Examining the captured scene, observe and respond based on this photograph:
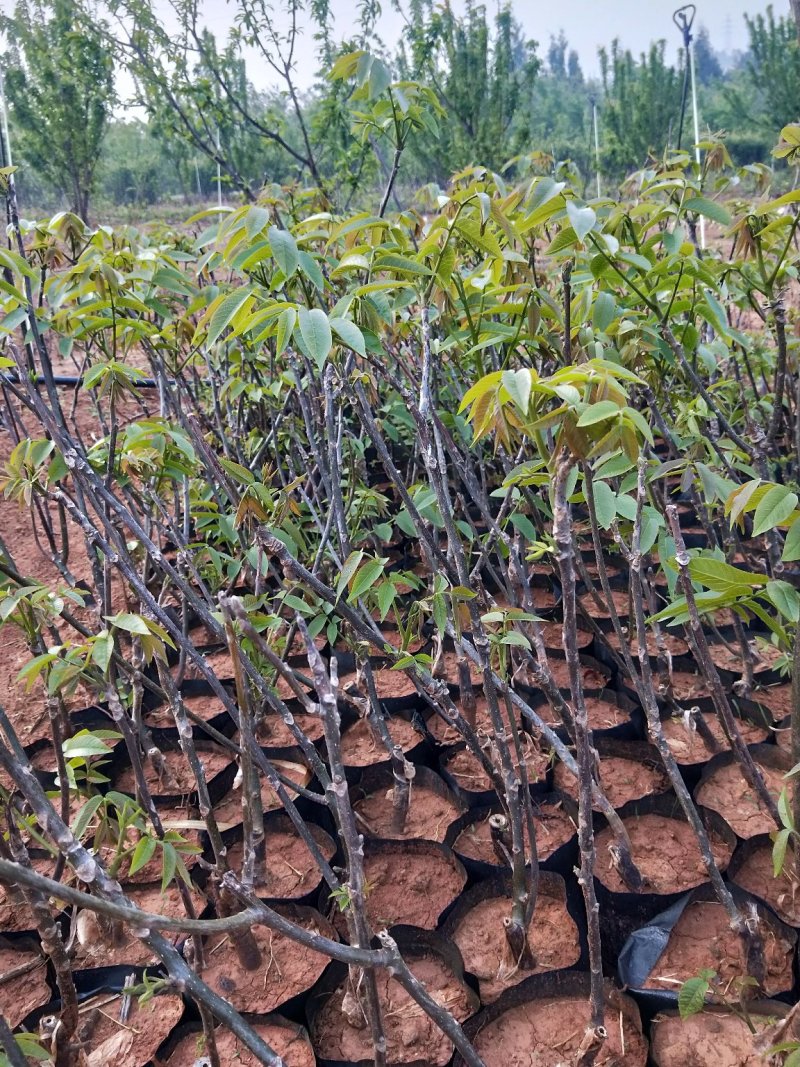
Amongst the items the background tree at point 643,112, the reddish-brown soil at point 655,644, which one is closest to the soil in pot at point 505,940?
the reddish-brown soil at point 655,644

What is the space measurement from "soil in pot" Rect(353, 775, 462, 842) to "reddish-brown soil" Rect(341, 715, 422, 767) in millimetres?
91

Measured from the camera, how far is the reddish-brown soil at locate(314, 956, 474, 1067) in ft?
3.96

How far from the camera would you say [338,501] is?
134 cm

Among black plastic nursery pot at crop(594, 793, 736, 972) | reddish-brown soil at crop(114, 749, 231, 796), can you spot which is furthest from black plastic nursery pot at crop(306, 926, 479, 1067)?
reddish-brown soil at crop(114, 749, 231, 796)

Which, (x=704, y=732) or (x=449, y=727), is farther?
(x=449, y=727)

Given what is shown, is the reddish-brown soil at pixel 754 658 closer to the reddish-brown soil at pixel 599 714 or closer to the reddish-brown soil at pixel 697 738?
the reddish-brown soil at pixel 697 738

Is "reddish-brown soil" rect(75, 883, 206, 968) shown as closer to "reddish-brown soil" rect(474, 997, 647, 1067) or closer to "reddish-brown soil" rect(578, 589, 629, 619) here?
"reddish-brown soil" rect(474, 997, 647, 1067)

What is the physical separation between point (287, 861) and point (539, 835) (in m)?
0.55

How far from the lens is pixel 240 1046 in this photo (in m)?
1.24

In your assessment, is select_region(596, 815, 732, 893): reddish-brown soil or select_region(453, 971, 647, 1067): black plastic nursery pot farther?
select_region(596, 815, 732, 893): reddish-brown soil

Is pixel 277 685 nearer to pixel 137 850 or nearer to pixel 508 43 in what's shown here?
pixel 137 850

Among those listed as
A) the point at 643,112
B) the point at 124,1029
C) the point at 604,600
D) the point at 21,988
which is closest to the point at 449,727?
the point at 604,600

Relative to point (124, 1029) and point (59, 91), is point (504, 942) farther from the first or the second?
point (59, 91)

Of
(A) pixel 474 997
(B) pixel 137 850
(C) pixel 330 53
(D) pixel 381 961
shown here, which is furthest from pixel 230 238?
(C) pixel 330 53
